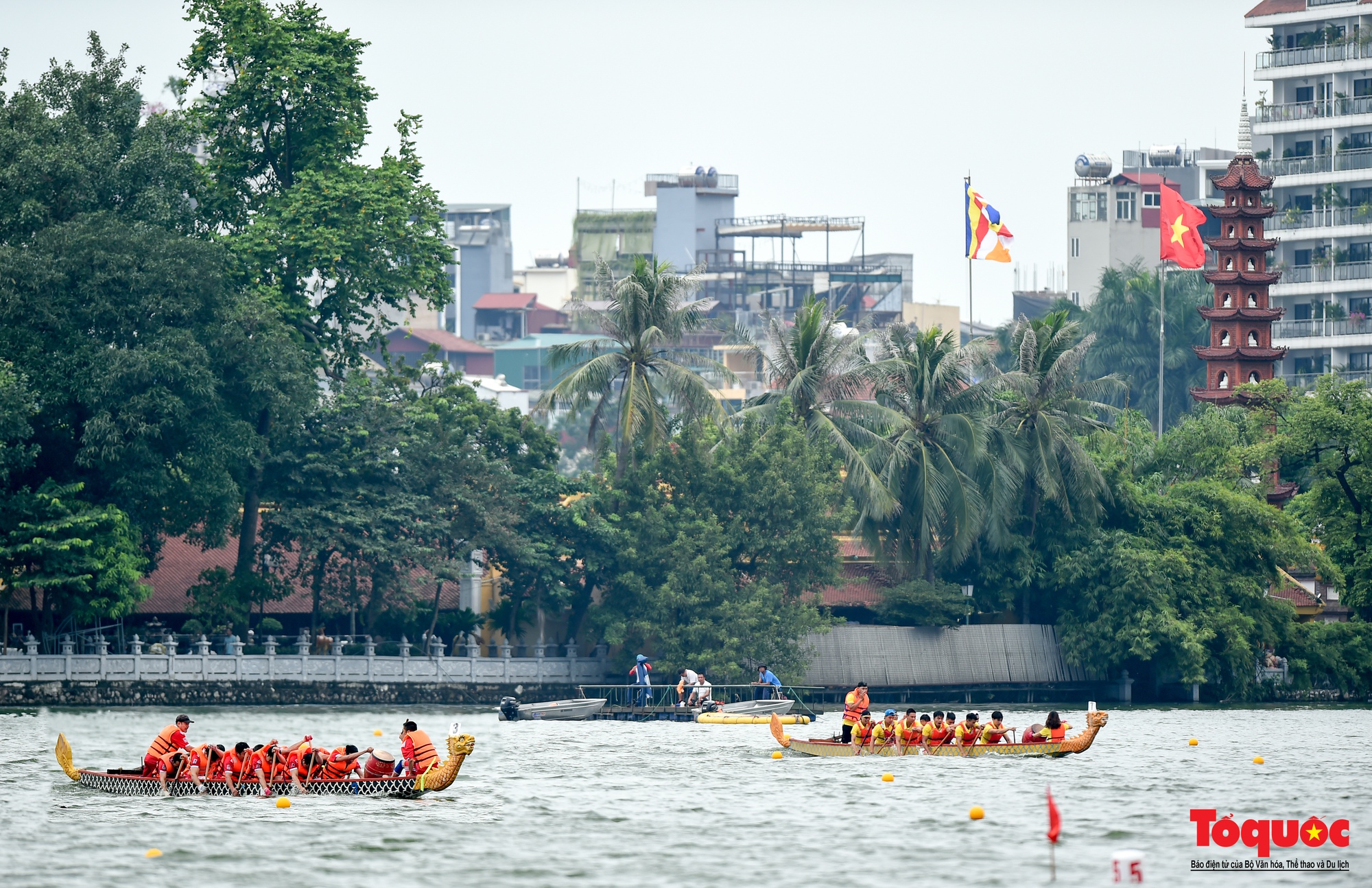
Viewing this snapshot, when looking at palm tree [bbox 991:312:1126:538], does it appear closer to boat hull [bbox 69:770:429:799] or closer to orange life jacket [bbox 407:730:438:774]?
orange life jacket [bbox 407:730:438:774]

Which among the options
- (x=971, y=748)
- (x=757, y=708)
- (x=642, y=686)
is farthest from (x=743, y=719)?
(x=971, y=748)

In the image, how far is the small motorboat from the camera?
53281 mm

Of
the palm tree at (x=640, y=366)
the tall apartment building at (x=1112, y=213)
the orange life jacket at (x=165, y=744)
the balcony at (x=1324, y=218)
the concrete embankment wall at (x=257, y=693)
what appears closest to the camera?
the orange life jacket at (x=165, y=744)

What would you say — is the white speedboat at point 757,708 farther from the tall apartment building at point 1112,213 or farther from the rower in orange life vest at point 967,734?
the tall apartment building at point 1112,213

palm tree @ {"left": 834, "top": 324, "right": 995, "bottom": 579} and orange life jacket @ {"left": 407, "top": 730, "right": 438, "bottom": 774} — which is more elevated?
palm tree @ {"left": 834, "top": 324, "right": 995, "bottom": 579}

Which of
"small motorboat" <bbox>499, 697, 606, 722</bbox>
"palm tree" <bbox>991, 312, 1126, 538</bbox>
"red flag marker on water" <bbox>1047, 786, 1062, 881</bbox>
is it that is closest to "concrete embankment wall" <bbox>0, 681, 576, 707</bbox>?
"small motorboat" <bbox>499, 697, 606, 722</bbox>

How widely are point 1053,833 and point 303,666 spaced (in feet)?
112

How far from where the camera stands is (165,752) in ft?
115

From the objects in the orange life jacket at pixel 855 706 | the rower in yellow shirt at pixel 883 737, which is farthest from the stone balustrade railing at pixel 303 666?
the rower in yellow shirt at pixel 883 737

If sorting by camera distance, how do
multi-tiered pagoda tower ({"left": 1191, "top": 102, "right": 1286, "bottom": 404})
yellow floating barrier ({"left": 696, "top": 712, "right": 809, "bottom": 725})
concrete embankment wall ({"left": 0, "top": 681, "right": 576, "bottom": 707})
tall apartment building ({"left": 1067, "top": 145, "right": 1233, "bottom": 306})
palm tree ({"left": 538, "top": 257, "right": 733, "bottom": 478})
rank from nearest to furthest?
concrete embankment wall ({"left": 0, "top": 681, "right": 576, "bottom": 707}), yellow floating barrier ({"left": 696, "top": 712, "right": 809, "bottom": 725}), palm tree ({"left": 538, "top": 257, "right": 733, "bottom": 478}), multi-tiered pagoda tower ({"left": 1191, "top": 102, "right": 1286, "bottom": 404}), tall apartment building ({"left": 1067, "top": 145, "right": 1233, "bottom": 306})

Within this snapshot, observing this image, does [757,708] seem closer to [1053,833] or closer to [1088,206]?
[1053,833]

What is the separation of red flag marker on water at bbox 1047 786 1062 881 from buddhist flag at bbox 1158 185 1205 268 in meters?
52.6

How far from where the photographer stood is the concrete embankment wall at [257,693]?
53250 mm

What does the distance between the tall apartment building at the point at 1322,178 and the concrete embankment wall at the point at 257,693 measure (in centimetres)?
5481
